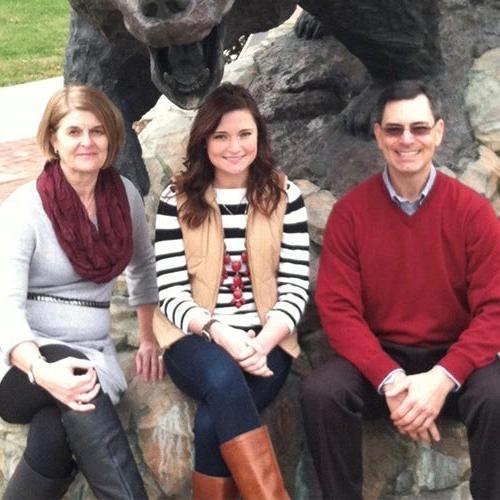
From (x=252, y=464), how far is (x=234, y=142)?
86 centimetres

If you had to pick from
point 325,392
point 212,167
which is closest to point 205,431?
point 325,392

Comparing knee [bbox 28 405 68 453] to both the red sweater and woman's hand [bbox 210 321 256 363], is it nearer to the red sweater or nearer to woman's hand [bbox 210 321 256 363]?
woman's hand [bbox 210 321 256 363]

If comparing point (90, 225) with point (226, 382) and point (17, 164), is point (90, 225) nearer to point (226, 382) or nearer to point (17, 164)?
point (226, 382)

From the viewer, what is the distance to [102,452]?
280 cm

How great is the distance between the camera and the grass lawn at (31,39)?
40.8ft

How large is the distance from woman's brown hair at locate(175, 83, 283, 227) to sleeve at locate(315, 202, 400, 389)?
7.7 inches

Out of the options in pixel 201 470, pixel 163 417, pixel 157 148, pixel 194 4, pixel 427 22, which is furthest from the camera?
pixel 157 148

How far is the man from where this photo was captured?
9.22 ft

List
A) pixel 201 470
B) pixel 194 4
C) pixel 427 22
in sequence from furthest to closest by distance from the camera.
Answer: pixel 427 22, pixel 201 470, pixel 194 4

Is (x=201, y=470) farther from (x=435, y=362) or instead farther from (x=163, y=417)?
(x=435, y=362)

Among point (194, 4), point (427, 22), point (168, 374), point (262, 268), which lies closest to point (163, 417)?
point (168, 374)

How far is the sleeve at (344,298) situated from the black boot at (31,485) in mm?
826

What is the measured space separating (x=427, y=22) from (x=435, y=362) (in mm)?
1522

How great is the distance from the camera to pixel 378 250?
9.70 feet
